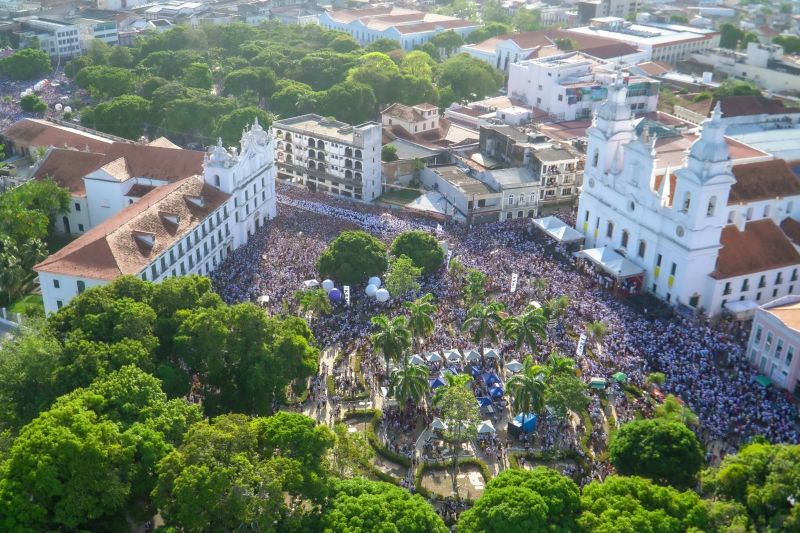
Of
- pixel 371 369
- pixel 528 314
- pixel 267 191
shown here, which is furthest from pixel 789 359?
pixel 267 191

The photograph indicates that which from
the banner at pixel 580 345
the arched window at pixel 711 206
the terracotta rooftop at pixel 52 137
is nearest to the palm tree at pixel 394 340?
the banner at pixel 580 345

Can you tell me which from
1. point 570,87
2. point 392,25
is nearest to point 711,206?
point 570,87

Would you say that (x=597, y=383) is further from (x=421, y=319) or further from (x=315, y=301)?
(x=315, y=301)

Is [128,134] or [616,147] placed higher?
[616,147]

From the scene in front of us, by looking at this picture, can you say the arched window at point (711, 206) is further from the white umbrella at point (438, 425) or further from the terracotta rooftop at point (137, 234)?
the terracotta rooftop at point (137, 234)

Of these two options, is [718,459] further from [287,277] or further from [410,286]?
[287,277]

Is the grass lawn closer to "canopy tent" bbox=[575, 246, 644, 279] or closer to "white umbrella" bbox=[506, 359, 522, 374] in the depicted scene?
"canopy tent" bbox=[575, 246, 644, 279]
